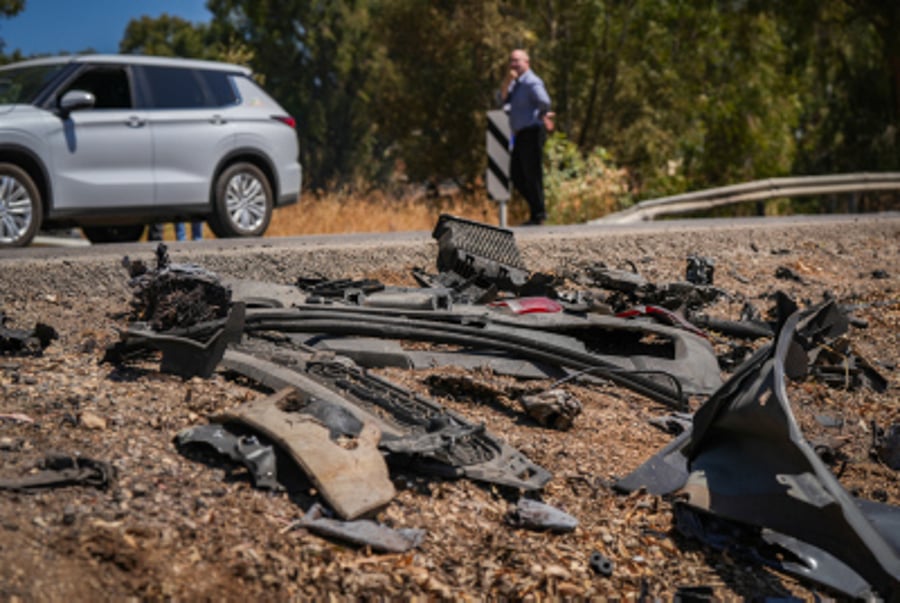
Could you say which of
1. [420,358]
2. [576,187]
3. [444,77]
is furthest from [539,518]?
[444,77]

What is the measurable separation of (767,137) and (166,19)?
1712 inches

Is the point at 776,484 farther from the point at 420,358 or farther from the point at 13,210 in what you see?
the point at 13,210

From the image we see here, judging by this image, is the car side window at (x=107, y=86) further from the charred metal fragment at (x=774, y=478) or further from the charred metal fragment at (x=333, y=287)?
the charred metal fragment at (x=774, y=478)

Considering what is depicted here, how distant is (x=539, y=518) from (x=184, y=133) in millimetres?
8759

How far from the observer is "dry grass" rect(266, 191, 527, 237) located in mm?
16469

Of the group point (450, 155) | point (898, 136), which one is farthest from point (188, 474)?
point (898, 136)

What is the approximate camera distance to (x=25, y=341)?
5.79 m

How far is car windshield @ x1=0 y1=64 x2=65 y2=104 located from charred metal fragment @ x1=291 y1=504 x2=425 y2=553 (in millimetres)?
8627

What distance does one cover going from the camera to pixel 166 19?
6469 cm

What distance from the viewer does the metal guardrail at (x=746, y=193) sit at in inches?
666

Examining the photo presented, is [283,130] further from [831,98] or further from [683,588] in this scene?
[831,98]

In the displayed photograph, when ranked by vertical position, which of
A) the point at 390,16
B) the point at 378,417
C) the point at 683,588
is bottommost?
the point at 683,588

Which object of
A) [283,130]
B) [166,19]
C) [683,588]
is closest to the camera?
[683,588]

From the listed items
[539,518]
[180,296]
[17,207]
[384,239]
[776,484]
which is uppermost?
[17,207]
